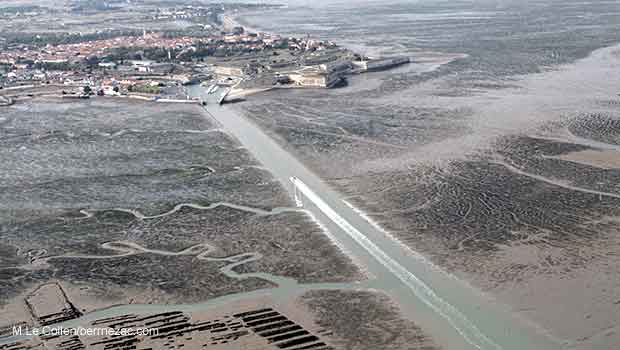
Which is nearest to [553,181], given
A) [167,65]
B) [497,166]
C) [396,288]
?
[497,166]

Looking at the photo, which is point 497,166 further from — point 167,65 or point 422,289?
point 167,65

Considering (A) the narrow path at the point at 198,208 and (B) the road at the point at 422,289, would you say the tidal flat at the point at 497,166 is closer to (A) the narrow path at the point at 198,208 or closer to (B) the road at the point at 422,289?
(B) the road at the point at 422,289

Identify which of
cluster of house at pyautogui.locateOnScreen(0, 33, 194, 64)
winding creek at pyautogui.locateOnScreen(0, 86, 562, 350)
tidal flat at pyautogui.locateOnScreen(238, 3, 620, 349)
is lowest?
winding creek at pyautogui.locateOnScreen(0, 86, 562, 350)

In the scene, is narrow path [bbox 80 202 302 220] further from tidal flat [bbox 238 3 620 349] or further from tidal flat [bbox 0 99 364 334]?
tidal flat [bbox 238 3 620 349]

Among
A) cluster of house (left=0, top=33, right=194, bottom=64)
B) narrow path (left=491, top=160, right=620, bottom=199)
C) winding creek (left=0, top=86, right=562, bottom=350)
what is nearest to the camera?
winding creek (left=0, top=86, right=562, bottom=350)

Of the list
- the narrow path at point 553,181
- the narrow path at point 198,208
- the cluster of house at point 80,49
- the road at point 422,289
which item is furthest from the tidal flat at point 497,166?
the cluster of house at point 80,49

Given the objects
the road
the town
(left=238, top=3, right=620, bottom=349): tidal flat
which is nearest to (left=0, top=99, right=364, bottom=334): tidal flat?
the road

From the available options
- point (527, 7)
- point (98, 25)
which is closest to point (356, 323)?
point (527, 7)

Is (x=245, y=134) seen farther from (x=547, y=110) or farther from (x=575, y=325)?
(x=575, y=325)
